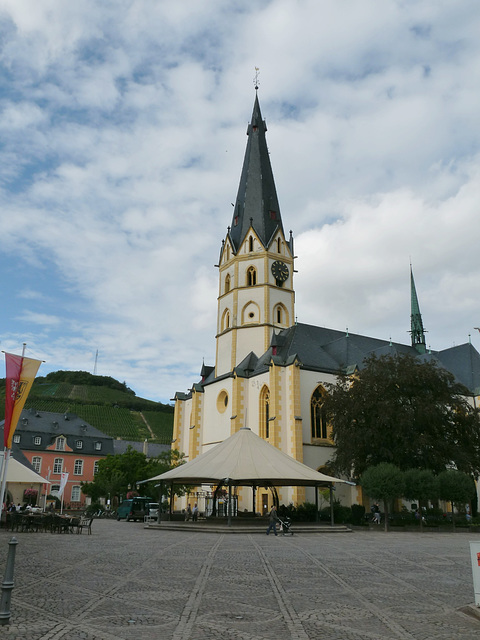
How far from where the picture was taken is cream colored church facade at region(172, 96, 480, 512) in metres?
39.8

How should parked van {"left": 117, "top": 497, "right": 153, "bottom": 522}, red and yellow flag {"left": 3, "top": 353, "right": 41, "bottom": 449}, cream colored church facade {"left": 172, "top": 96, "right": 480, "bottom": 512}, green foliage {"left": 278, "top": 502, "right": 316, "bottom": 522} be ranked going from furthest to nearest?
A: cream colored church facade {"left": 172, "top": 96, "right": 480, "bottom": 512} < parked van {"left": 117, "top": 497, "right": 153, "bottom": 522} < green foliage {"left": 278, "top": 502, "right": 316, "bottom": 522} < red and yellow flag {"left": 3, "top": 353, "right": 41, "bottom": 449}

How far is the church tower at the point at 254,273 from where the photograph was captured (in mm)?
47281

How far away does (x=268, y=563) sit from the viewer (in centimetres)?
1334

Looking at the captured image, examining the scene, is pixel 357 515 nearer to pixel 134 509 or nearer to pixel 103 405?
pixel 134 509

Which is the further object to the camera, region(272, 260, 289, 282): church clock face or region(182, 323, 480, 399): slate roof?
region(272, 260, 289, 282): church clock face

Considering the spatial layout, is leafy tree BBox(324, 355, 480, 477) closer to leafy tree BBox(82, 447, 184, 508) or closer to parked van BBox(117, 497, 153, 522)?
parked van BBox(117, 497, 153, 522)

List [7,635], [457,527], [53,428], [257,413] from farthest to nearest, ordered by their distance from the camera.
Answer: [53,428], [257,413], [457,527], [7,635]

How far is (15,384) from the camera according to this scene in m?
15.7

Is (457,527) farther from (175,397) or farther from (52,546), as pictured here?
(175,397)

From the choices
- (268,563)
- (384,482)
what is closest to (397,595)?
(268,563)

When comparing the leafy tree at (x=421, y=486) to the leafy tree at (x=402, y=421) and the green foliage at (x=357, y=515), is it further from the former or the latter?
the green foliage at (x=357, y=515)

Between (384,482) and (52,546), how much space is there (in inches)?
700

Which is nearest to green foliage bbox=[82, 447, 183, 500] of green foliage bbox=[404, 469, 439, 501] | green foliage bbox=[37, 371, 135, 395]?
green foliage bbox=[404, 469, 439, 501]

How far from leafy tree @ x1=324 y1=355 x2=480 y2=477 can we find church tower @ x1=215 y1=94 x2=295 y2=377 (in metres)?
13.1
